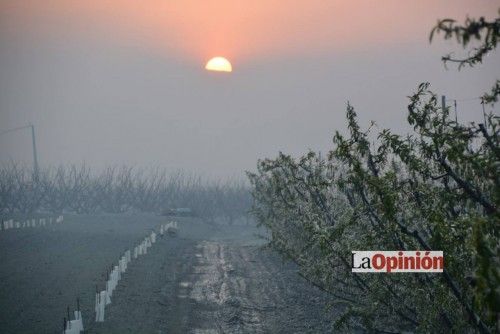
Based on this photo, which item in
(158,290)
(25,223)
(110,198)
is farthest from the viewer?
(110,198)

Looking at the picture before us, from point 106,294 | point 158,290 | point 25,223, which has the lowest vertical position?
point 158,290

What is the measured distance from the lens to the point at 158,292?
19359 mm

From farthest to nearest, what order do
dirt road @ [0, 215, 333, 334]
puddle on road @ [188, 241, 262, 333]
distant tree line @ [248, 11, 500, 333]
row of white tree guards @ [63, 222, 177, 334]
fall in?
1. puddle on road @ [188, 241, 262, 333]
2. dirt road @ [0, 215, 333, 334]
3. row of white tree guards @ [63, 222, 177, 334]
4. distant tree line @ [248, 11, 500, 333]

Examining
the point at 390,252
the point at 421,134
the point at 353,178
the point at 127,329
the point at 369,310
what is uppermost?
the point at 421,134

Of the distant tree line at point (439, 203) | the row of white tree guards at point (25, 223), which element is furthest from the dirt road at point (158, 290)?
the distant tree line at point (439, 203)

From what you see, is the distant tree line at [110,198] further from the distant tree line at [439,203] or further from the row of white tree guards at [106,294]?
the distant tree line at [439,203]

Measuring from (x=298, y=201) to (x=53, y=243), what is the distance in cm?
2326

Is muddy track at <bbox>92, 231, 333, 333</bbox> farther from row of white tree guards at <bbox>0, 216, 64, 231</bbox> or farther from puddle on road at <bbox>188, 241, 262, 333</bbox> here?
row of white tree guards at <bbox>0, 216, 64, 231</bbox>

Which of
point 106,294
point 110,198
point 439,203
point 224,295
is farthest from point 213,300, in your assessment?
point 110,198

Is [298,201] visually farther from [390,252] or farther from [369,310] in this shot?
[390,252]

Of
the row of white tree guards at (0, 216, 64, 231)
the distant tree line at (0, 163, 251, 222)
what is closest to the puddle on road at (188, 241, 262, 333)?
the row of white tree guards at (0, 216, 64, 231)

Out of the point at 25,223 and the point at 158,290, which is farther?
the point at 25,223

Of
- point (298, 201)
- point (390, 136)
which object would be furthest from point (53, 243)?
point (390, 136)

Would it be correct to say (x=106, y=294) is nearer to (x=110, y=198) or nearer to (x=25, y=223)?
(x=25, y=223)
